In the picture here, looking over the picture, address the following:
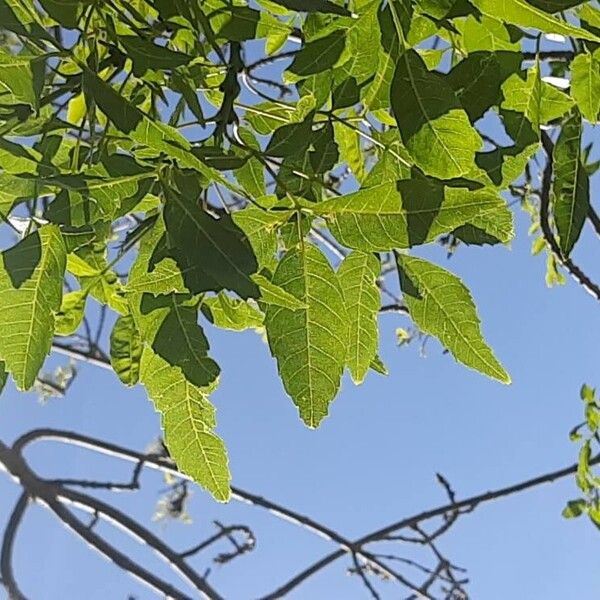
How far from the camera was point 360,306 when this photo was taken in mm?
361

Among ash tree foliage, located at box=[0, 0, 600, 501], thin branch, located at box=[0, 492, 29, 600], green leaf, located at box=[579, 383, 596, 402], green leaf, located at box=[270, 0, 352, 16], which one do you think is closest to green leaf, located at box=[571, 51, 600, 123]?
ash tree foliage, located at box=[0, 0, 600, 501]

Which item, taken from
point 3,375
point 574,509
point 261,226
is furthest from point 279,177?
point 574,509

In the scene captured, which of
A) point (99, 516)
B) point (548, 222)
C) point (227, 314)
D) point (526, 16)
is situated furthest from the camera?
point (99, 516)

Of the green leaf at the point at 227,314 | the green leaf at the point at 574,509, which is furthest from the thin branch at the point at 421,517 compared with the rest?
the green leaf at the point at 227,314

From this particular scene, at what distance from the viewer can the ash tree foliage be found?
0.93ft

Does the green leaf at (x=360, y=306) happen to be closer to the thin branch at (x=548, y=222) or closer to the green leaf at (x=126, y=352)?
the green leaf at (x=126, y=352)

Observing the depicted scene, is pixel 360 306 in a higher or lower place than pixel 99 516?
lower

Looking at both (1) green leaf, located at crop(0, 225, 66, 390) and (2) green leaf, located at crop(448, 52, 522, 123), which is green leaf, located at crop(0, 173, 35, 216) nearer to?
(1) green leaf, located at crop(0, 225, 66, 390)

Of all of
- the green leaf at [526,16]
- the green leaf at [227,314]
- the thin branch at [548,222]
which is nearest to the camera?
the green leaf at [526,16]

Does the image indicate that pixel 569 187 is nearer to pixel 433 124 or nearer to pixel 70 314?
pixel 433 124

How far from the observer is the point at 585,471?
737 millimetres

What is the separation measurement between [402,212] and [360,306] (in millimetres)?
72

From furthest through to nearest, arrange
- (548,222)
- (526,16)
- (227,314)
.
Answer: (548,222) → (227,314) → (526,16)

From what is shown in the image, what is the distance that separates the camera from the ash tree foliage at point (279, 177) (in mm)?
284
